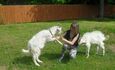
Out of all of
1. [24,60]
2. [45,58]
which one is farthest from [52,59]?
[24,60]

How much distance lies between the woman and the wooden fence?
16.9m

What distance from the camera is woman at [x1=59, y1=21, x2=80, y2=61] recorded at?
38.4ft

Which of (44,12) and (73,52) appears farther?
(44,12)

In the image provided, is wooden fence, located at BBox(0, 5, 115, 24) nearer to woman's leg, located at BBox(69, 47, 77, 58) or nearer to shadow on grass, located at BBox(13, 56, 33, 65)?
shadow on grass, located at BBox(13, 56, 33, 65)

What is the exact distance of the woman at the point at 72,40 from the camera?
1170 cm

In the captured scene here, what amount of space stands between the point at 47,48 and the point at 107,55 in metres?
2.20

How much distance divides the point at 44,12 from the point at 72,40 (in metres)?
20.6

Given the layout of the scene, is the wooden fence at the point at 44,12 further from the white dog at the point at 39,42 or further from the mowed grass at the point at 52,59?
the white dog at the point at 39,42

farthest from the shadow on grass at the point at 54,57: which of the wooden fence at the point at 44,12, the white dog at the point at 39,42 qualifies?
the wooden fence at the point at 44,12

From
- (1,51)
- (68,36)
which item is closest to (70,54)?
(68,36)

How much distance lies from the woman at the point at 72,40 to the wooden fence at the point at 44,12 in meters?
16.9

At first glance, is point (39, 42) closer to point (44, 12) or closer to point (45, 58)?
point (45, 58)

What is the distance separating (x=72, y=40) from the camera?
11812 mm

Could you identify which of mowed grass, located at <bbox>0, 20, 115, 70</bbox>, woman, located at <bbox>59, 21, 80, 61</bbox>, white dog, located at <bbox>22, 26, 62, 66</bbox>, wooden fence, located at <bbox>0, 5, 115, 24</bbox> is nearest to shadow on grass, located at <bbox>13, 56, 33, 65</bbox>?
mowed grass, located at <bbox>0, 20, 115, 70</bbox>
